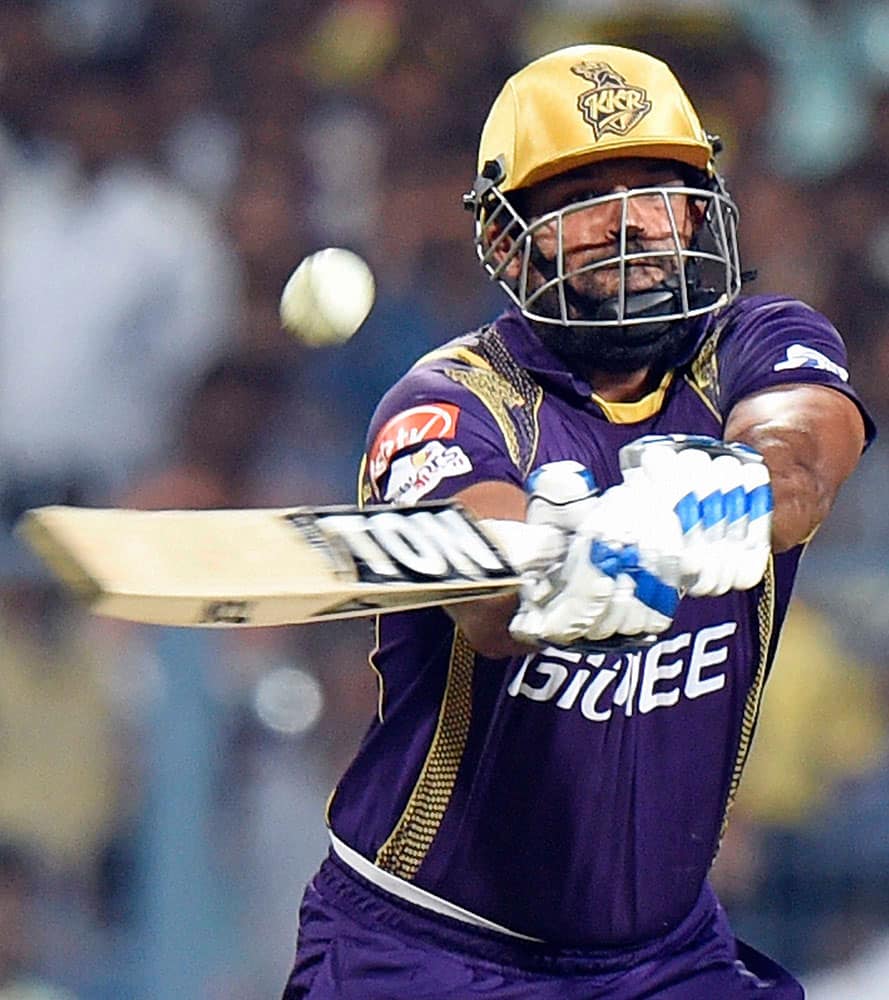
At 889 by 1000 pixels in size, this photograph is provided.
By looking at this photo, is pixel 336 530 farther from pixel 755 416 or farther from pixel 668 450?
pixel 755 416

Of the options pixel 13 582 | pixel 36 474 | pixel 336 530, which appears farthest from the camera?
pixel 36 474

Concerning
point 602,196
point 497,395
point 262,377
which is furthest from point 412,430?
point 262,377

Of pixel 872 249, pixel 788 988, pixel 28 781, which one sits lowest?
pixel 28 781

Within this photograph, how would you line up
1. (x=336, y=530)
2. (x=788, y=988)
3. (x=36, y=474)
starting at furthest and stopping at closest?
(x=36, y=474), (x=788, y=988), (x=336, y=530)

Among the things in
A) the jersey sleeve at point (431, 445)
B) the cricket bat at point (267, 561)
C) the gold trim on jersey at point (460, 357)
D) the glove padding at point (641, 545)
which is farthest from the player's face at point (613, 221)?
the cricket bat at point (267, 561)

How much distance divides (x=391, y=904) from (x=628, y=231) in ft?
2.87

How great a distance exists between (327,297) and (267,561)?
91 cm

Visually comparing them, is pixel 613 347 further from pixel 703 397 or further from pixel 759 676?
pixel 759 676

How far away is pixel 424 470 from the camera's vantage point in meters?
2.44

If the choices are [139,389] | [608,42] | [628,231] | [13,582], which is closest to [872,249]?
[608,42]

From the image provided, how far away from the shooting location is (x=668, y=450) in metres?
2.21

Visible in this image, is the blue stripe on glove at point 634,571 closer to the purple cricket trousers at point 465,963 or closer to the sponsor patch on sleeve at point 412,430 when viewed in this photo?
the sponsor patch on sleeve at point 412,430

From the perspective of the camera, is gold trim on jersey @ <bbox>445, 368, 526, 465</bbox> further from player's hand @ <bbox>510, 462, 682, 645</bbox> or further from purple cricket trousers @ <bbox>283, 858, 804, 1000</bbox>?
purple cricket trousers @ <bbox>283, 858, 804, 1000</bbox>

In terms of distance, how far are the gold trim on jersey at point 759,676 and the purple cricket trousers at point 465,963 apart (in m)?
0.18
